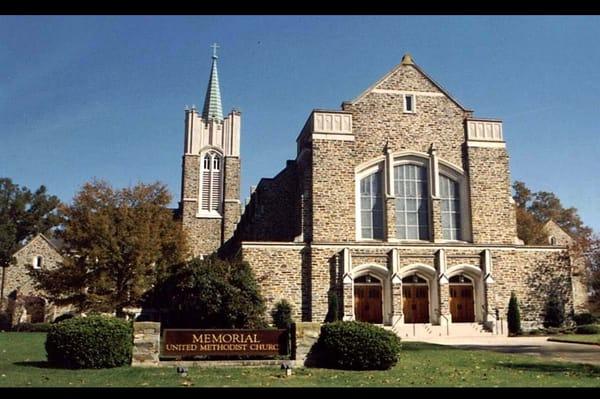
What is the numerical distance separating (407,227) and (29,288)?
96.2 feet

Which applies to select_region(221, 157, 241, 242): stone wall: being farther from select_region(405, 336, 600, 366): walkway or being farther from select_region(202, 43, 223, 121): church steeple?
select_region(405, 336, 600, 366): walkway

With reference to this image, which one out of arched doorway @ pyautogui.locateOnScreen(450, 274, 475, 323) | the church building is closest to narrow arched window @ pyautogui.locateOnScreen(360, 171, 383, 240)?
the church building

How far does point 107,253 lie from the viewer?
28.0m

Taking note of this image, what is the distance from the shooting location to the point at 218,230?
4794 cm

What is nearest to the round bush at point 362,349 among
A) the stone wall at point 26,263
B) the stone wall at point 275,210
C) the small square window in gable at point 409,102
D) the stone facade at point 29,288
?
the small square window in gable at point 409,102

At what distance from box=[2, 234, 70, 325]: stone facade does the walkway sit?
28.7m

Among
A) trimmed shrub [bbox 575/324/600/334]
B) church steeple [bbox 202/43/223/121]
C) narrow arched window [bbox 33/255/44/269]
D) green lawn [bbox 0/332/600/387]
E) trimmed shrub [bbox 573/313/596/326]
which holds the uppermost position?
church steeple [bbox 202/43/223/121]

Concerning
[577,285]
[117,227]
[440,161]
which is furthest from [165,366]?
[577,285]

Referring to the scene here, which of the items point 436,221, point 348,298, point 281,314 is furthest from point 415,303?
point 281,314

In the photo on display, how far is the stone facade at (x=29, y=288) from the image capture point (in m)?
42.7

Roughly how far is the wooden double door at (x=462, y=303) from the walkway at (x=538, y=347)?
2742mm

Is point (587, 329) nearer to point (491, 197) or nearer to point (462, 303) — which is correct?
point (462, 303)

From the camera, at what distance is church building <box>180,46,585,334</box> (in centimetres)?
3034

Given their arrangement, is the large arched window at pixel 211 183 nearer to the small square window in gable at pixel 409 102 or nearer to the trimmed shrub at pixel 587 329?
the small square window in gable at pixel 409 102
